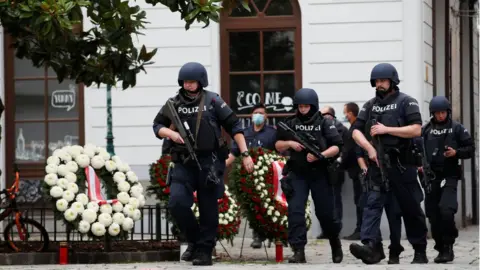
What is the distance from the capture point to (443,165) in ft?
53.2

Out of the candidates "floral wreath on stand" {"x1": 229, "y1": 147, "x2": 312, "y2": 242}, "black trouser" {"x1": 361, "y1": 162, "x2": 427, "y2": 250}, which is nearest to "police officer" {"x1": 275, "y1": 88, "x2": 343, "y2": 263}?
"floral wreath on stand" {"x1": 229, "y1": 147, "x2": 312, "y2": 242}

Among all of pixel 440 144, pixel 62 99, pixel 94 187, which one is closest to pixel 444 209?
pixel 440 144

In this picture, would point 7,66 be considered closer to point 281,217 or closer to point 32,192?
point 32,192

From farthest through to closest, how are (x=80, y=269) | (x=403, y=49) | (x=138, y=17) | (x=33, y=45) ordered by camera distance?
(x=403, y=49) → (x=33, y=45) → (x=138, y=17) → (x=80, y=269)

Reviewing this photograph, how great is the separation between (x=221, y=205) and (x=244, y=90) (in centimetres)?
577

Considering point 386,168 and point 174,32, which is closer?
point 386,168

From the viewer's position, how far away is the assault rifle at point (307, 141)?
1509cm

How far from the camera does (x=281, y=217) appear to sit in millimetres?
15867

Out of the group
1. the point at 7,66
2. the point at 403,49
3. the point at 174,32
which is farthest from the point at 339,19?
the point at 7,66

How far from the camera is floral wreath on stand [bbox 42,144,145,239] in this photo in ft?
51.2

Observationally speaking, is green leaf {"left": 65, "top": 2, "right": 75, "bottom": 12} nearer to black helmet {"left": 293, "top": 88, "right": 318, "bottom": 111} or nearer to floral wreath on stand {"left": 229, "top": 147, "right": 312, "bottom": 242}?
black helmet {"left": 293, "top": 88, "right": 318, "bottom": 111}

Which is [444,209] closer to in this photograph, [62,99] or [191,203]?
[191,203]

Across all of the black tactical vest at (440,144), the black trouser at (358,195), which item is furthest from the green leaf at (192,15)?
the black trouser at (358,195)

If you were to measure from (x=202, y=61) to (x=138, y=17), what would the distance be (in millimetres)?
6063
